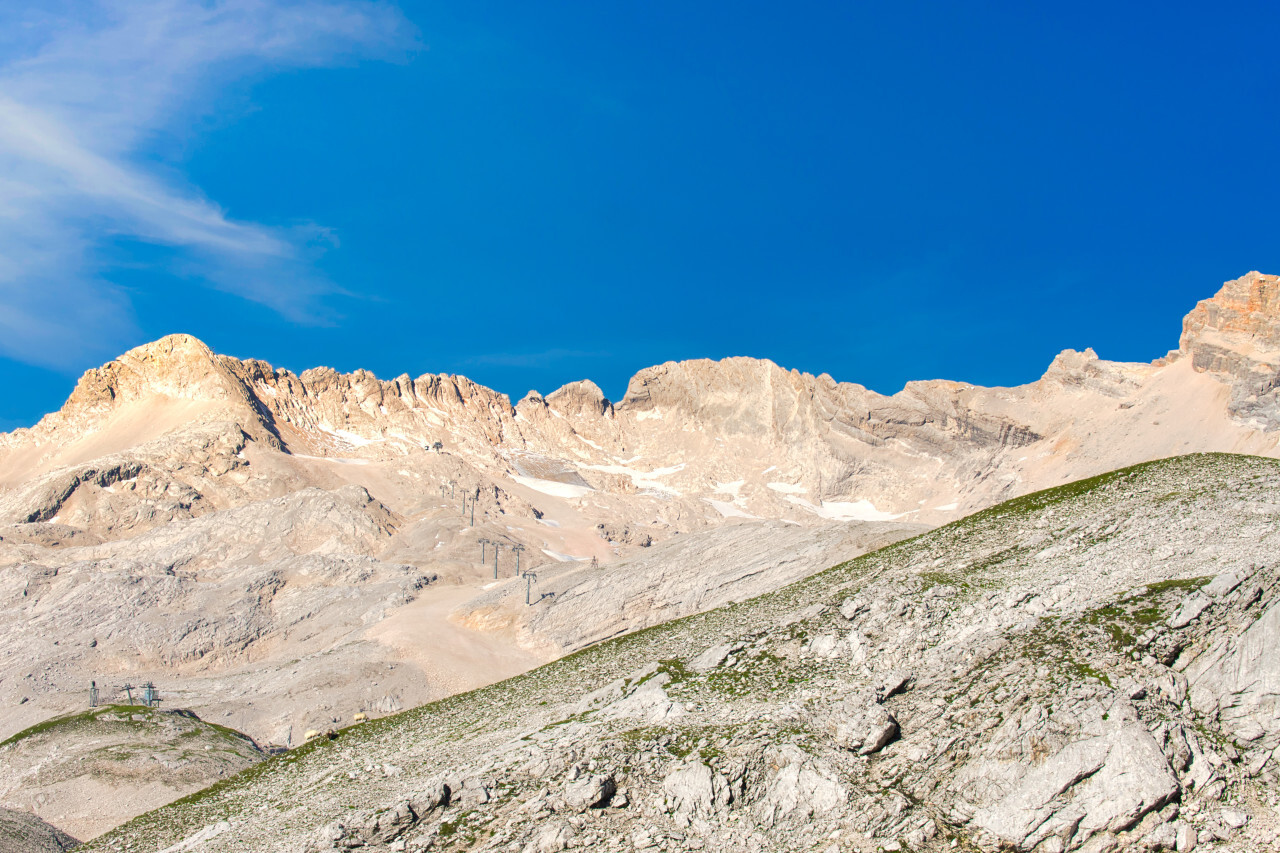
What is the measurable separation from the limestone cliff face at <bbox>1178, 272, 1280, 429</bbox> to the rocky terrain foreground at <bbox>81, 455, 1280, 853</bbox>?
5377 inches

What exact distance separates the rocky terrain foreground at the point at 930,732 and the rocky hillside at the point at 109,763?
40.1ft

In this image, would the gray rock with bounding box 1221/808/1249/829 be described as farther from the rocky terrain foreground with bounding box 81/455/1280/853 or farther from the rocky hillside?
the rocky hillside

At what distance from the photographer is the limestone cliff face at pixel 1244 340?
482 ft

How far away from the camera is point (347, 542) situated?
5177 inches

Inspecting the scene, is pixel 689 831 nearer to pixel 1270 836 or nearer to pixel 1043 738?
pixel 1043 738

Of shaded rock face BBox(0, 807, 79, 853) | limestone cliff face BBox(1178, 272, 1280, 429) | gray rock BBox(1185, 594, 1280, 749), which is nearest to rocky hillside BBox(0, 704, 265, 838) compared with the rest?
shaded rock face BBox(0, 807, 79, 853)

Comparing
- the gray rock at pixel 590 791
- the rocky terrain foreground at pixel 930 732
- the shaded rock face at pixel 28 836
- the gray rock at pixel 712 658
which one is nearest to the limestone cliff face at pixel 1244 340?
the rocky terrain foreground at pixel 930 732

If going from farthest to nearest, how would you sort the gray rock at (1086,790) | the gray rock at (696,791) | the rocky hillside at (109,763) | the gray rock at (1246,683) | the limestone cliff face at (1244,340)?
the limestone cliff face at (1244,340) → the rocky hillside at (109,763) → the gray rock at (696,791) → the gray rock at (1246,683) → the gray rock at (1086,790)

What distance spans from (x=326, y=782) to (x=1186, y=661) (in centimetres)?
2934

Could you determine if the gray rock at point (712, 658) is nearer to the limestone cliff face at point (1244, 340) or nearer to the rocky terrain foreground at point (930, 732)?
the rocky terrain foreground at point (930, 732)

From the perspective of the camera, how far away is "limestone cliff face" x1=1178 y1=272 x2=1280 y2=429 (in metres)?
147

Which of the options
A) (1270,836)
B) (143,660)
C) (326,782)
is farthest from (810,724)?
(143,660)

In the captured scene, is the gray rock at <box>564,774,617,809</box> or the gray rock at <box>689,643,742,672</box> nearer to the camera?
the gray rock at <box>564,774,617,809</box>

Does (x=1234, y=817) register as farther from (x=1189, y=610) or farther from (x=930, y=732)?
(x=930, y=732)
